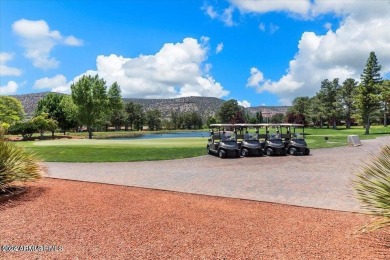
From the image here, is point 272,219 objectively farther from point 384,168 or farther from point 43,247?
point 43,247

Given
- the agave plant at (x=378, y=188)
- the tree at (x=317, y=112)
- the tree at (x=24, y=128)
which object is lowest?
the agave plant at (x=378, y=188)

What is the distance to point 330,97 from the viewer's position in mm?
80750

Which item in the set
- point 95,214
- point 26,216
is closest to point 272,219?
point 95,214

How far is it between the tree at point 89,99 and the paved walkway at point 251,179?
137ft

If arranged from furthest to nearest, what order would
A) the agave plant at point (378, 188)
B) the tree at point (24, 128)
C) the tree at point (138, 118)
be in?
the tree at point (138, 118)
the tree at point (24, 128)
the agave plant at point (378, 188)

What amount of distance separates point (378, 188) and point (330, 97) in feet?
266

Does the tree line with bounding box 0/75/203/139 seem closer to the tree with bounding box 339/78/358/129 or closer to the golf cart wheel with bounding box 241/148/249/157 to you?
the golf cart wheel with bounding box 241/148/249/157

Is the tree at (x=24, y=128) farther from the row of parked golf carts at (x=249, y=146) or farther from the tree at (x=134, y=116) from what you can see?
the tree at (x=134, y=116)

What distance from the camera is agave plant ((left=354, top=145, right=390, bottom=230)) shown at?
527 cm

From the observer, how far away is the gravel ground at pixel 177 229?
491 cm

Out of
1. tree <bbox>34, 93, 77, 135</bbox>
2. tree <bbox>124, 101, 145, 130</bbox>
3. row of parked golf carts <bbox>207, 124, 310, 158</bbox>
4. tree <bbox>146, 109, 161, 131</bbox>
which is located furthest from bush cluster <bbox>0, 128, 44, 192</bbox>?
tree <bbox>146, 109, 161, 131</bbox>

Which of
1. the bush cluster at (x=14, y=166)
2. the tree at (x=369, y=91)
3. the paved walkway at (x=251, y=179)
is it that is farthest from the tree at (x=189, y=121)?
the bush cluster at (x=14, y=166)

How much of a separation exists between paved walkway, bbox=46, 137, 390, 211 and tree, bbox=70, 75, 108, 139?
41640 millimetres

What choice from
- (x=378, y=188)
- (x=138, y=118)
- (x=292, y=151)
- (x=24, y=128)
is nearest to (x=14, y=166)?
(x=378, y=188)
